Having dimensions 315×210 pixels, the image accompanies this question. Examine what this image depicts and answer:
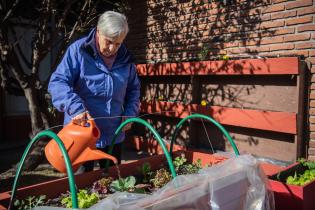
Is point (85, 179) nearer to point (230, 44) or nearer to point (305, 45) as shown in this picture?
point (305, 45)

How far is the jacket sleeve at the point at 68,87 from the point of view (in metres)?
2.22

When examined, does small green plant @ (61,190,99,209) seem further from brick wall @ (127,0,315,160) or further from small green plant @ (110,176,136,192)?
brick wall @ (127,0,315,160)

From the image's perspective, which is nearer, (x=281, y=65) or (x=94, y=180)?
(x=94, y=180)

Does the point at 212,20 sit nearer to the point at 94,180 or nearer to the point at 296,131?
the point at 296,131

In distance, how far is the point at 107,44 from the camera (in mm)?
2395

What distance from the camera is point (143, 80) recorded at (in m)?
6.08

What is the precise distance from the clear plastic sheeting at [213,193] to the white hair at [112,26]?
1.05 m

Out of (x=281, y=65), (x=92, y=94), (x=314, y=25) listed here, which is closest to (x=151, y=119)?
(x=281, y=65)

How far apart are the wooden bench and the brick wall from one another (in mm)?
164

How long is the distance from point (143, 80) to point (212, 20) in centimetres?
171

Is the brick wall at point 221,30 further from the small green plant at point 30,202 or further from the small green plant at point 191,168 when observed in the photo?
the small green plant at point 30,202

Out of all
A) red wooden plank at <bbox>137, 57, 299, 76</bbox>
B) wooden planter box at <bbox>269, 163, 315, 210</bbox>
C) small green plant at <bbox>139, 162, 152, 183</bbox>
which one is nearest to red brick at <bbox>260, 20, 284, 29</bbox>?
red wooden plank at <bbox>137, 57, 299, 76</bbox>

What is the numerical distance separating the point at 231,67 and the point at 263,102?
59cm

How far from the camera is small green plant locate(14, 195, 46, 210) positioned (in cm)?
182
